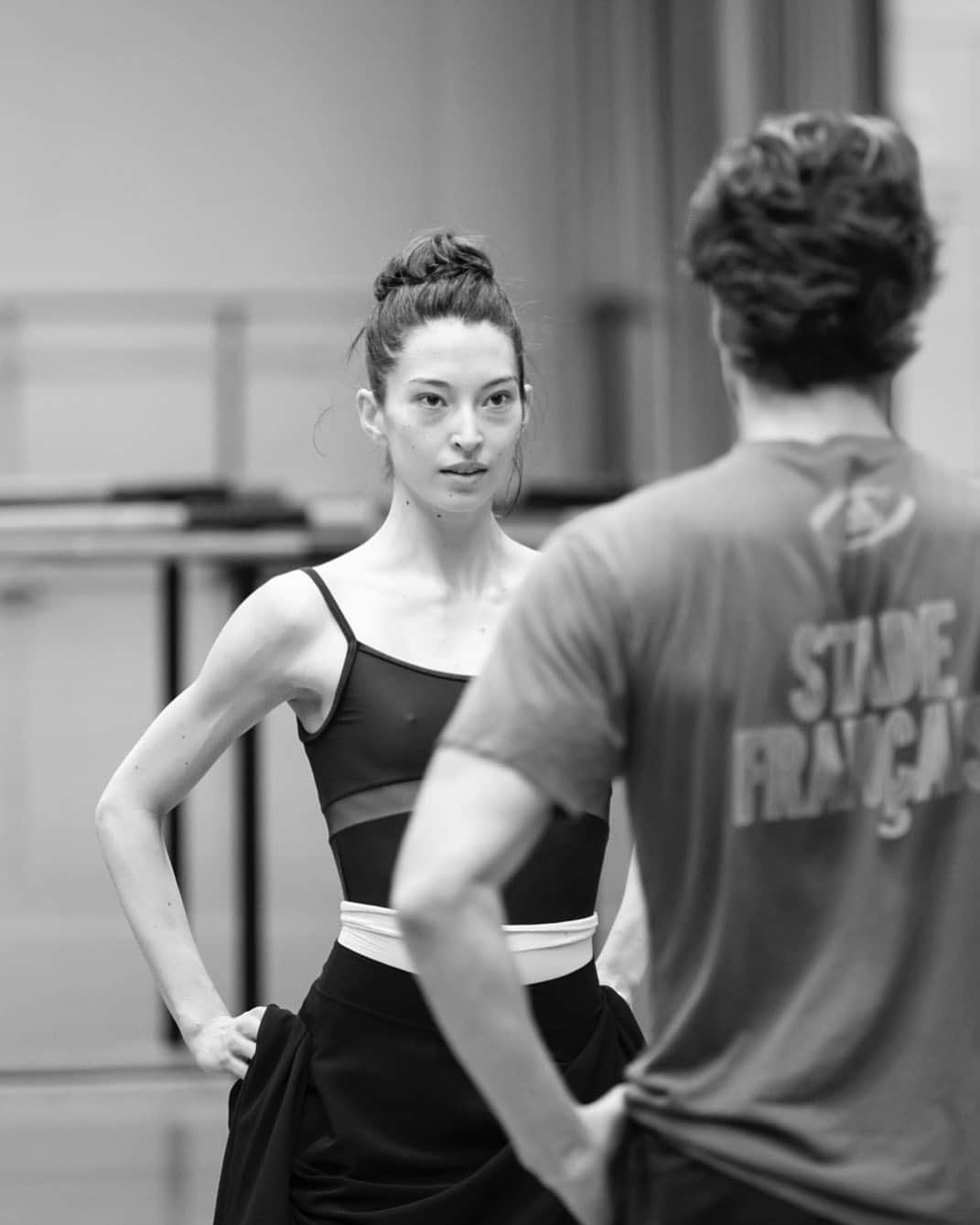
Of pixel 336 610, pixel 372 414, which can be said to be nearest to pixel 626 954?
pixel 336 610

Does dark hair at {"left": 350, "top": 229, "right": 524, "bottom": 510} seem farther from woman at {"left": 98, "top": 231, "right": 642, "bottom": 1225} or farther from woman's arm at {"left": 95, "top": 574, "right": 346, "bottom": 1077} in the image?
woman's arm at {"left": 95, "top": 574, "right": 346, "bottom": 1077}

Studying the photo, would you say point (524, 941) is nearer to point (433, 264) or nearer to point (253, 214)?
point (433, 264)

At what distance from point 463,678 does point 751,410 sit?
0.67m

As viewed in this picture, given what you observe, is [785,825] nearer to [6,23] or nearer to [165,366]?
[165,366]

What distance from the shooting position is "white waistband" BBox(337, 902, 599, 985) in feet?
5.22

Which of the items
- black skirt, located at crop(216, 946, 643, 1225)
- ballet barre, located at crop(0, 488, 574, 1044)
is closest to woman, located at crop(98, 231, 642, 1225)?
black skirt, located at crop(216, 946, 643, 1225)

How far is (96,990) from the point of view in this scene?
486 cm

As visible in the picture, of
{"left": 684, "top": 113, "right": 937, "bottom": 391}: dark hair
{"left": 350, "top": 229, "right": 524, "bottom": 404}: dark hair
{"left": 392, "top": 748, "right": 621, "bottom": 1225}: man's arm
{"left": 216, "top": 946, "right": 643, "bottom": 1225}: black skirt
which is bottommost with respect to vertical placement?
{"left": 216, "top": 946, "right": 643, "bottom": 1225}: black skirt

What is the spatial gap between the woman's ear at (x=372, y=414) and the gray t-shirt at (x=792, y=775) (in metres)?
0.75

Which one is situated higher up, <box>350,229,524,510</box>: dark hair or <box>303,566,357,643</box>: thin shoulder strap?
<box>350,229,524,510</box>: dark hair

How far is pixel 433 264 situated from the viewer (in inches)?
68.6

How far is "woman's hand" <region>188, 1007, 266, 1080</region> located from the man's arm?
2.24ft

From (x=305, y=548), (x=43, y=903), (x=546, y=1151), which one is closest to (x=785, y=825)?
(x=546, y=1151)

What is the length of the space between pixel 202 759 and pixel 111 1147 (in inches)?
76.3
